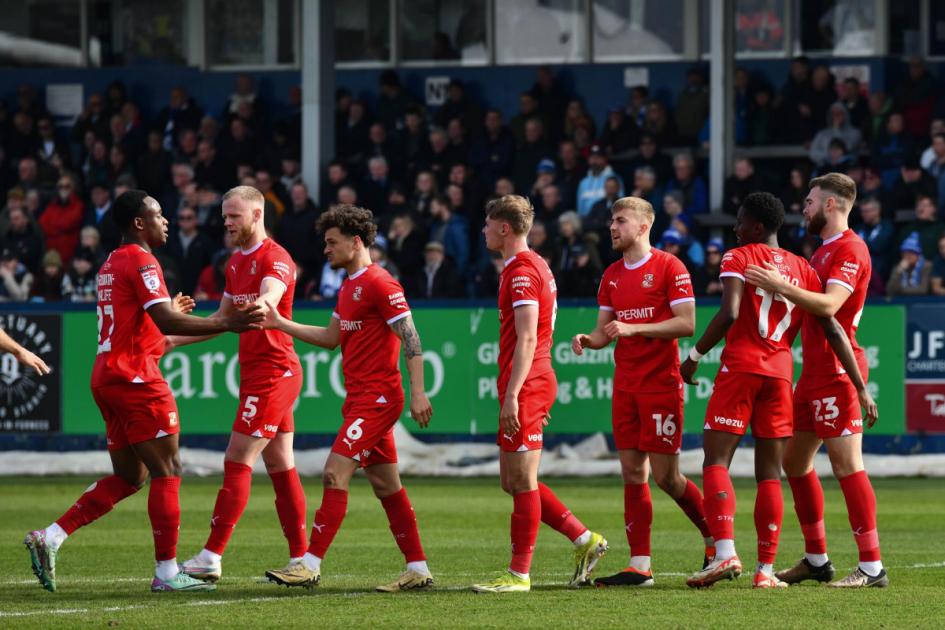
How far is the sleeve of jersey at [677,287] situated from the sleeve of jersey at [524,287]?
816 mm

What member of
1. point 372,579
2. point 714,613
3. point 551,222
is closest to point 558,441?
point 551,222

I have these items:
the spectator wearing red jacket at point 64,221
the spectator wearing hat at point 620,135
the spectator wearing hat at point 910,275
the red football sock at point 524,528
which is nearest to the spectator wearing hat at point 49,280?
the spectator wearing red jacket at point 64,221

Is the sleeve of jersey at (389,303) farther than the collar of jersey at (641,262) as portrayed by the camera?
No

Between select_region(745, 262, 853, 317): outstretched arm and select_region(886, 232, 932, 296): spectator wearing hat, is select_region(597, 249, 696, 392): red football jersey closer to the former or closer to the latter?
select_region(745, 262, 853, 317): outstretched arm

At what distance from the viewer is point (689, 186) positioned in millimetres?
21891

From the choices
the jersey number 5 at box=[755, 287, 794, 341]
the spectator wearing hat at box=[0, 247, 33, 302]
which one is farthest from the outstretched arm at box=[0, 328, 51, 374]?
the spectator wearing hat at box=[0, 247, 33, 302]

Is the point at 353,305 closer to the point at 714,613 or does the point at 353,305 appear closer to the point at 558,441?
the point at 714,613

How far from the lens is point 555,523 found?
952 cm

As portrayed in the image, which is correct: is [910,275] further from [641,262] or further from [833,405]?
[641,262]

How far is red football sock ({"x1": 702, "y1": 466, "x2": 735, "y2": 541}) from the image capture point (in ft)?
29.7

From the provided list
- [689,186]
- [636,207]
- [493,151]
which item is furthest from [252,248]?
[493,151]

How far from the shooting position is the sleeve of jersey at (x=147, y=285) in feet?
30.3

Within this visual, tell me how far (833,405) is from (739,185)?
1271 centimetres

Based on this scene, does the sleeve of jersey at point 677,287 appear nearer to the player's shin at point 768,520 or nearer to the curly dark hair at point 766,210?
the curly dark hair at point 766,210
